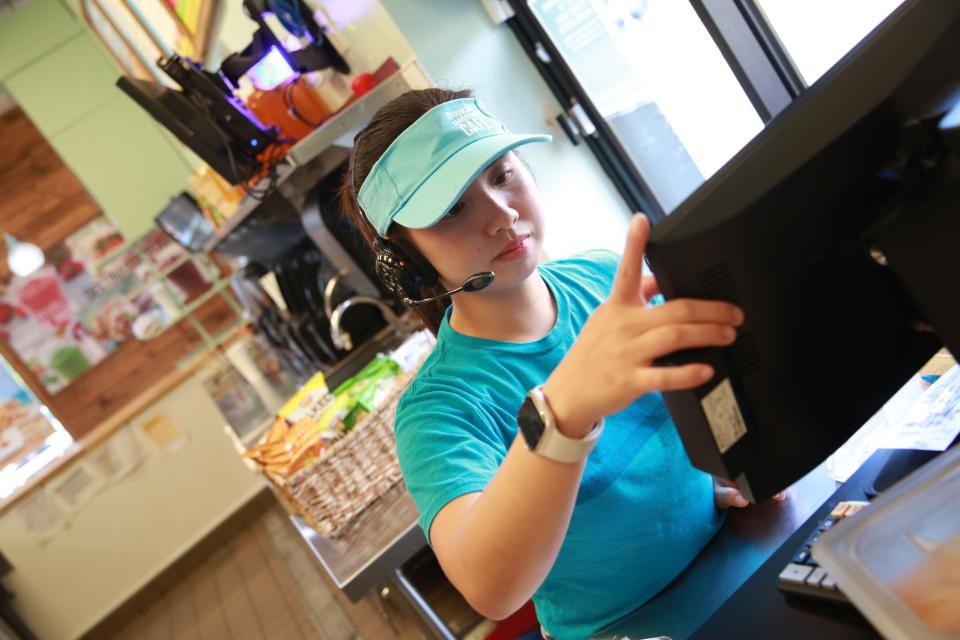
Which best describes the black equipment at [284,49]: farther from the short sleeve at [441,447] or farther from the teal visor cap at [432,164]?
the short sleeve at [441,447]

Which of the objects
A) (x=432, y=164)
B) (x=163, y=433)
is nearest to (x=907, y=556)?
(x=432, y=164)

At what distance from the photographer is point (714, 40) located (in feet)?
5.82

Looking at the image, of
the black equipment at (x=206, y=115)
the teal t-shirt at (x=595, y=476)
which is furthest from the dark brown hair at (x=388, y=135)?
the black equipment at (x=206, y=115)

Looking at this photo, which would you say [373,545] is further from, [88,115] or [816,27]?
[88,115]

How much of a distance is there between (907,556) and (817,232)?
0.29m

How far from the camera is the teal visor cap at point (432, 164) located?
3.27ft

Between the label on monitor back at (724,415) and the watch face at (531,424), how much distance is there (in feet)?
0.49

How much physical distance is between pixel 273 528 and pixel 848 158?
5072 mm

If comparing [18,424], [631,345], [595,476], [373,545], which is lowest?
[373,545]

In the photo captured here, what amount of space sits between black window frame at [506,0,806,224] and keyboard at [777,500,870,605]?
1063 millimetres

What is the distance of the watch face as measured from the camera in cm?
69

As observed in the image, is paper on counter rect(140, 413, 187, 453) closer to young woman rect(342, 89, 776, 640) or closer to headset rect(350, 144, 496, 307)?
young woman rect(342, 89, 776, 640)

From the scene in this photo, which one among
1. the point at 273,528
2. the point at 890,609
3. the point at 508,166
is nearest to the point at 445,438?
the point at 508,166

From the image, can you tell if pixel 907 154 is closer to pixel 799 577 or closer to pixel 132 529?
pixel 799 577
